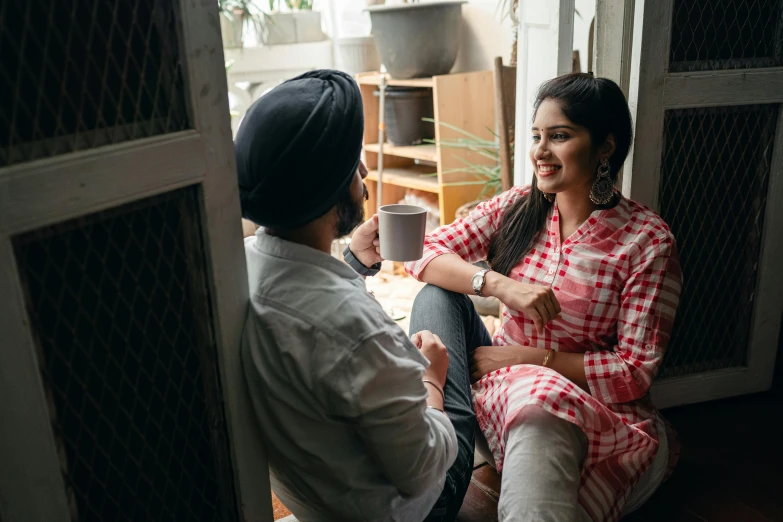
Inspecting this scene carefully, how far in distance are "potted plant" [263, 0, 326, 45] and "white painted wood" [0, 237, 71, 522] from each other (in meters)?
3.75

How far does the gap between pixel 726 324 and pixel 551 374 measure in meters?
0.87

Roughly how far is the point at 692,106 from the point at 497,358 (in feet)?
2.69

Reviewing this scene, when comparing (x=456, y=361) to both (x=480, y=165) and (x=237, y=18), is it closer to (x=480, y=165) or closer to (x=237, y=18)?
(x=480, y=165)

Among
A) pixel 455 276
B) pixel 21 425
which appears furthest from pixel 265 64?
pixel 21 425

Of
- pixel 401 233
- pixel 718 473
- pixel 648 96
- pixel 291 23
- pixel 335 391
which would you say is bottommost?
pixel 718 473

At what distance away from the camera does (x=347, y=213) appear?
1.14 m

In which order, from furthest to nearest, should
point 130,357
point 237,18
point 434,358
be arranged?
point 237,18
point 434,358
point 130,357

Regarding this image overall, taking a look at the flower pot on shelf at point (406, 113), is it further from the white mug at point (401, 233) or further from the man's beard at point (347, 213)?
the man's beard at point (347, 213)

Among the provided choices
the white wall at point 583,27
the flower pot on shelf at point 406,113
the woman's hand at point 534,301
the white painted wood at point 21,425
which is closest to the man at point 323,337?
the white painted wood at point 21,425

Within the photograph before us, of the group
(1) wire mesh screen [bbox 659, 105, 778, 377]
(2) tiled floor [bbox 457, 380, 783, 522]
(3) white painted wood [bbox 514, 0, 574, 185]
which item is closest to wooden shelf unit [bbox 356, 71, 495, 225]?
(3) white painted wood [bbox 514, 0, 574, 185]

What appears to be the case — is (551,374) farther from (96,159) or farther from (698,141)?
(96,159)

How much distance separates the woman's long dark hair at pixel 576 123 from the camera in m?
1.55

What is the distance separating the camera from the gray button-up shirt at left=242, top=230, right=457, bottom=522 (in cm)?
102

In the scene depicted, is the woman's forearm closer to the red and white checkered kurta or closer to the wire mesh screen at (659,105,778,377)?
the red and white checkered kurta
